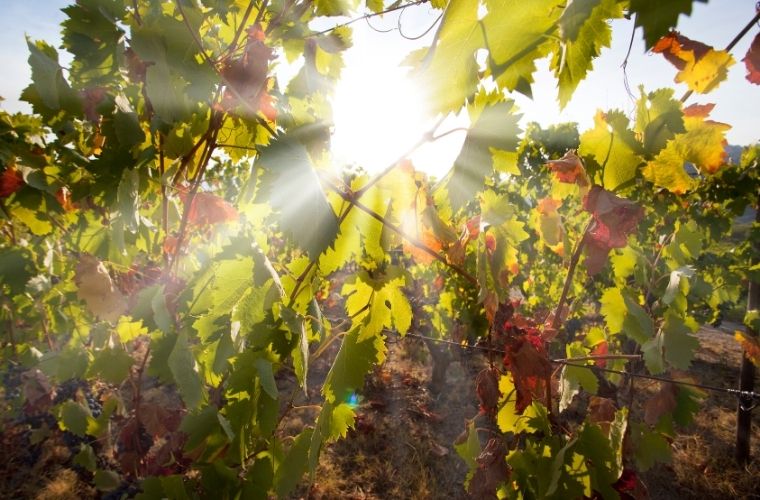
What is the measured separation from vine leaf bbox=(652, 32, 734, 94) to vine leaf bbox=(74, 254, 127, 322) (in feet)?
6.18

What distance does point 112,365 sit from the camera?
5.69 ft

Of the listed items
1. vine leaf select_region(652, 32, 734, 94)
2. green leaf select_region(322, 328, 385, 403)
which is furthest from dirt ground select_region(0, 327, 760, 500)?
vine leaf select_region(652, 32, 734, 94)

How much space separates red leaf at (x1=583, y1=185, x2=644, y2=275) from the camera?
3.33ft

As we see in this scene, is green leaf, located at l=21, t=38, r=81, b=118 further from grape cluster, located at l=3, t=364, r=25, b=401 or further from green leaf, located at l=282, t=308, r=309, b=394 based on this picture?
grape cluster, located at l=3, t=364, r=25, b=401

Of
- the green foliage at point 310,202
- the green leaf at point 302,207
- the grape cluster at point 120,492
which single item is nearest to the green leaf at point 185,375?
the green foliage at point 310,202

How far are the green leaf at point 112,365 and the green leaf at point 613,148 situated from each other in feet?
A: 6.32

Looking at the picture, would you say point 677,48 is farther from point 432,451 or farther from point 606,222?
point 432,451

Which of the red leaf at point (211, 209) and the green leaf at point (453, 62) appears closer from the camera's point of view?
the green leaf at point (453, 62)

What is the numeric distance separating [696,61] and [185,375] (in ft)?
4.63

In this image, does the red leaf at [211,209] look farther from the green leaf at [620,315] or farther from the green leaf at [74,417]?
the green leaf at [74,417]

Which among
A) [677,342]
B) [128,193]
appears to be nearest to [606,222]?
[677,342]

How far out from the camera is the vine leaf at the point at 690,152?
1033 millimetres

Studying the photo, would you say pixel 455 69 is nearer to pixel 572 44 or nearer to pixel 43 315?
pixel 572 44

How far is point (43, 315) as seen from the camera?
10.1ft
